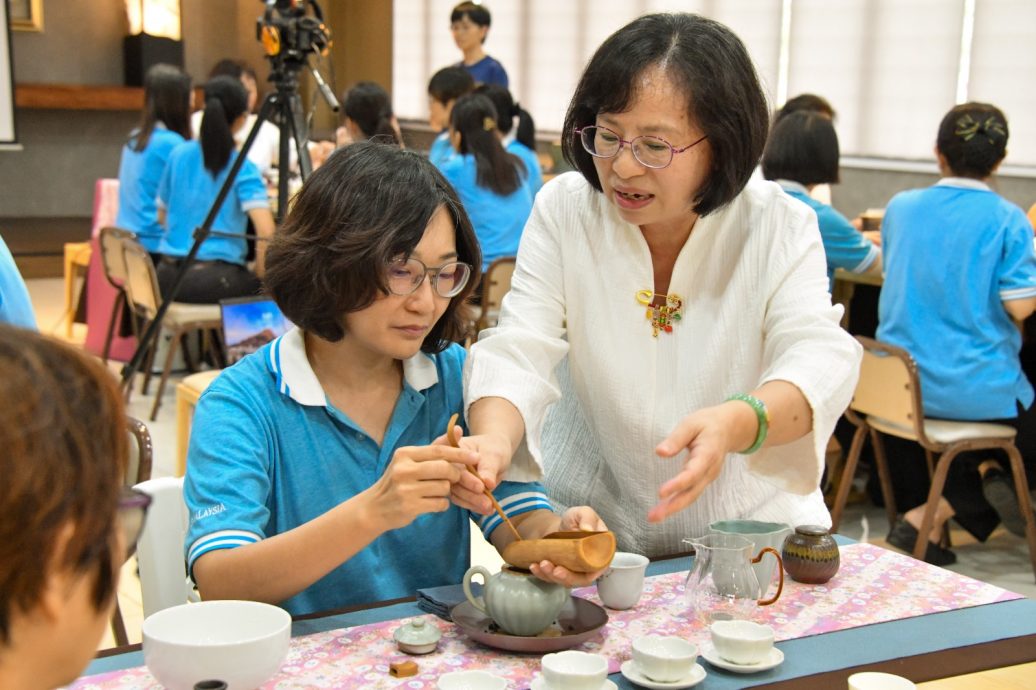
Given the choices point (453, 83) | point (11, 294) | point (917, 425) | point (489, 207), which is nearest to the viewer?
point (11, 294)

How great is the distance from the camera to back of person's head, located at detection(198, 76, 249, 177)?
195 inches

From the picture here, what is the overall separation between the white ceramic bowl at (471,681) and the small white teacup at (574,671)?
0.05 m

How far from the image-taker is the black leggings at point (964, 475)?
12.0 ft

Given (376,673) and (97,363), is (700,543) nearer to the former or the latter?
(376,673)

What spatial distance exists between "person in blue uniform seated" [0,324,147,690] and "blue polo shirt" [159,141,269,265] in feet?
14.3

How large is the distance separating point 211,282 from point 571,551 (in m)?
3.89

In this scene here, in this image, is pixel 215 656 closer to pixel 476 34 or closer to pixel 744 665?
pixel 744 665

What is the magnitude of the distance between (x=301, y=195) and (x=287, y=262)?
10 centimetres

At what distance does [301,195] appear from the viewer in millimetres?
1596

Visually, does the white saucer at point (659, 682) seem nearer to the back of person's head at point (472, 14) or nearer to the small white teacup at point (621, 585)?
the small white teacup at point (621, 585)

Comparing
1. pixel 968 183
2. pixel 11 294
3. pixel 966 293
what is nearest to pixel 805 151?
pixel 968 183

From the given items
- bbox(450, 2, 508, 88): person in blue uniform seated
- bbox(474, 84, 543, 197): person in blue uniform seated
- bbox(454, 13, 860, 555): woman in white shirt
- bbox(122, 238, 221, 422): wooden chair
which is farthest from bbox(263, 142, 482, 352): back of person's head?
bbox(450, 2, 508, 88): person in blue uniform seated

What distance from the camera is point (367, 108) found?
5570 mm

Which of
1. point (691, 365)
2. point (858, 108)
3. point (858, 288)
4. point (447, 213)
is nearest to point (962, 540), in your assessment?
point (858, 288)
